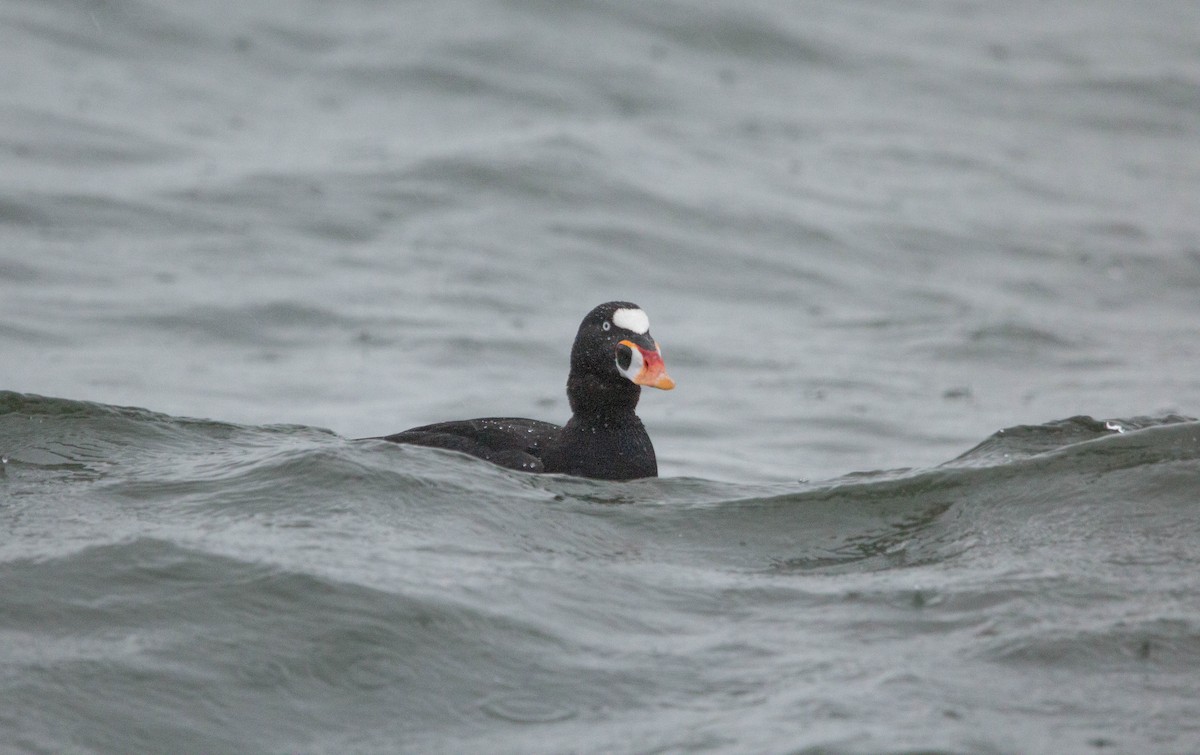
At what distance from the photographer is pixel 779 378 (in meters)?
11.9

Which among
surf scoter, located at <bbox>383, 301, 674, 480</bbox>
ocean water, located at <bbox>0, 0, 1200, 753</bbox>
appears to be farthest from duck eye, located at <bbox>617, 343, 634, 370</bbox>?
ocean water, located at <bbox>0, 0, 1200, 753</bbox>

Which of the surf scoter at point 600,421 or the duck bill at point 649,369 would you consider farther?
the surf scoter at point 600,421

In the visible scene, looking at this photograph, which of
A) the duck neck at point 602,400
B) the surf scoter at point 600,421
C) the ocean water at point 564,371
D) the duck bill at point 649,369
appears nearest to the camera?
the ocean water at point 564,371

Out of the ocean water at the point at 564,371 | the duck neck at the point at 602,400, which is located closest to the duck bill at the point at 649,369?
the duck neck at the point at 602,400

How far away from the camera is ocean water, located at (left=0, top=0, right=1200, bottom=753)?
4.68 m

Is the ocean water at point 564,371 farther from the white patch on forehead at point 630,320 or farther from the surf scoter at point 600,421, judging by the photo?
the white patch on forehead at point 630,320

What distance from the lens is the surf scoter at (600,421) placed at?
6766 millimetres

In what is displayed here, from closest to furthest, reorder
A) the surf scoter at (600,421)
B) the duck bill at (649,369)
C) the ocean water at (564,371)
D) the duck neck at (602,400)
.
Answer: the ocean water at (564,371), the duck bill at (649,369), the surf scoter at (600,421), the duck neck at (602,400)

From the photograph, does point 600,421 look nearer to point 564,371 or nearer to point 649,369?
point 649,369

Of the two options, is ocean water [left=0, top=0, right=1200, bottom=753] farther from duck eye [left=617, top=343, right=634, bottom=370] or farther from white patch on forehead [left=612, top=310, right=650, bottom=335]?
white patch on forehead [left=612, top=310, right=650, bottom=335]

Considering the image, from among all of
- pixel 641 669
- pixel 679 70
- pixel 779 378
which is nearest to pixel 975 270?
pixel 779 378

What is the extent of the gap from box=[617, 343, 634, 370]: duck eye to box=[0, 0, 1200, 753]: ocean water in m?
0.55

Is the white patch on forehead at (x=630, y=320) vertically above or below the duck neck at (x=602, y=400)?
above

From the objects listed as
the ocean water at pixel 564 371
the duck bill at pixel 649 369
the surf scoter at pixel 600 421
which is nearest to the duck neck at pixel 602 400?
the surf scoter at pixel 600 421
